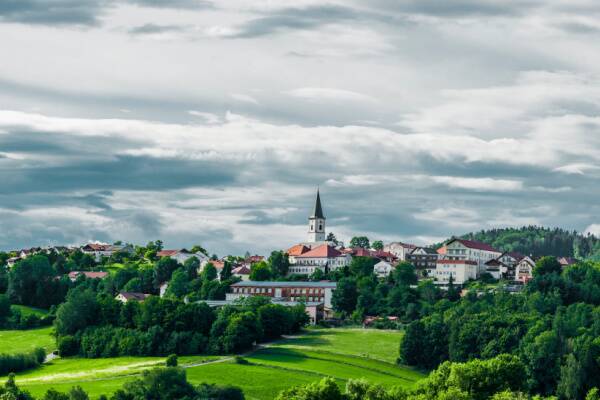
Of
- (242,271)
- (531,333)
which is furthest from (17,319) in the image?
(531,333)

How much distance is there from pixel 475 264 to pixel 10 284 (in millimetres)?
74596

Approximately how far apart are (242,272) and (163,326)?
53.9 meters

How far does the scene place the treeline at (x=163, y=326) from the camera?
124375 mm

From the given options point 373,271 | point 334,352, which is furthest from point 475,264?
point 334,352

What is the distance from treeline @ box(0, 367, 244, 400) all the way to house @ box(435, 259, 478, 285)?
80.1 m

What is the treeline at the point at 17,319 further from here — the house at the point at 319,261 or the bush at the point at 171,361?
the house at the point at 319,261

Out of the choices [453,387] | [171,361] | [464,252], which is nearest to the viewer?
[453,387]

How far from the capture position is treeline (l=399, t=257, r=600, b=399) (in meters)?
113

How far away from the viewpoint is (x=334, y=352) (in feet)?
405

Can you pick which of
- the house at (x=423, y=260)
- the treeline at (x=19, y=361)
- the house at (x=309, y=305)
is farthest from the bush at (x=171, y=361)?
the house at (x=423, y=260)

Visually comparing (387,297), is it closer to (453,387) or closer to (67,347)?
(67,347)

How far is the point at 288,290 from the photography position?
163m

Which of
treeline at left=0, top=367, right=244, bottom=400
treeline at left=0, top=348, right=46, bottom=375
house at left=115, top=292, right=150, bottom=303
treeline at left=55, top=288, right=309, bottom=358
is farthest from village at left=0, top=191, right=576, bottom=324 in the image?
treeline at left=0, top=367, right=244, bottom=400

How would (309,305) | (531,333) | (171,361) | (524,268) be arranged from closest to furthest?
(171,361) < (531,333) < (309,305) < (524,268)
